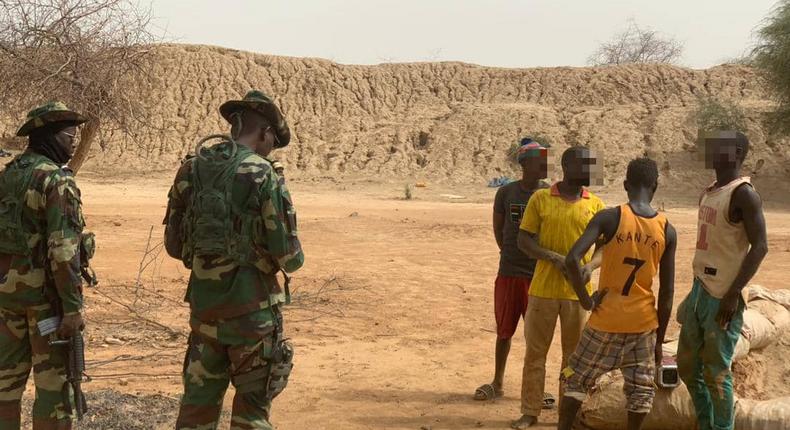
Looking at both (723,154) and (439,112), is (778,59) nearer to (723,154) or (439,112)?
(439,112)

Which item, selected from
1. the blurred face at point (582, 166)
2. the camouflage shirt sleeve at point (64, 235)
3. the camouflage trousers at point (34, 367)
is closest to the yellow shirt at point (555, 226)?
the blurred face at point (582, 166)

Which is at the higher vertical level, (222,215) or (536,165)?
(536,165)

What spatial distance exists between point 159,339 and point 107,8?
15.7 feet

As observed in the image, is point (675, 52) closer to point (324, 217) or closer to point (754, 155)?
point (754, 155)

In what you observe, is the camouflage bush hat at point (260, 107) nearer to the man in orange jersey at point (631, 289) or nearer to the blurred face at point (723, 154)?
the man in orange jersey at point (631, 289)

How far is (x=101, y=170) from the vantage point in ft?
101

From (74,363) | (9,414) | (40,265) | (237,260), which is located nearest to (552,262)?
(237,260)

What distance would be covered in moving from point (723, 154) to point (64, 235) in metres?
3.09

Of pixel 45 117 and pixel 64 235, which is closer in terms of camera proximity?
pixel 64 235

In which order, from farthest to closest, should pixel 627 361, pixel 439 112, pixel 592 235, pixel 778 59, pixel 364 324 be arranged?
1. pixel 439 112
2. pixel 778 59
3. pixel 364 324
4. pixel 627 361
5. pixel 592 235

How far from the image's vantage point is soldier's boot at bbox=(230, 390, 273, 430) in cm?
305

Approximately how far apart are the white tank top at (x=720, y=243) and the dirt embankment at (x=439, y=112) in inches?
1000

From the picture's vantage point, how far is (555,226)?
4195 millimetres

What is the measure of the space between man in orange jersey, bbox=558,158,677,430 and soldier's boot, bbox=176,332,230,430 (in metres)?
1.69
